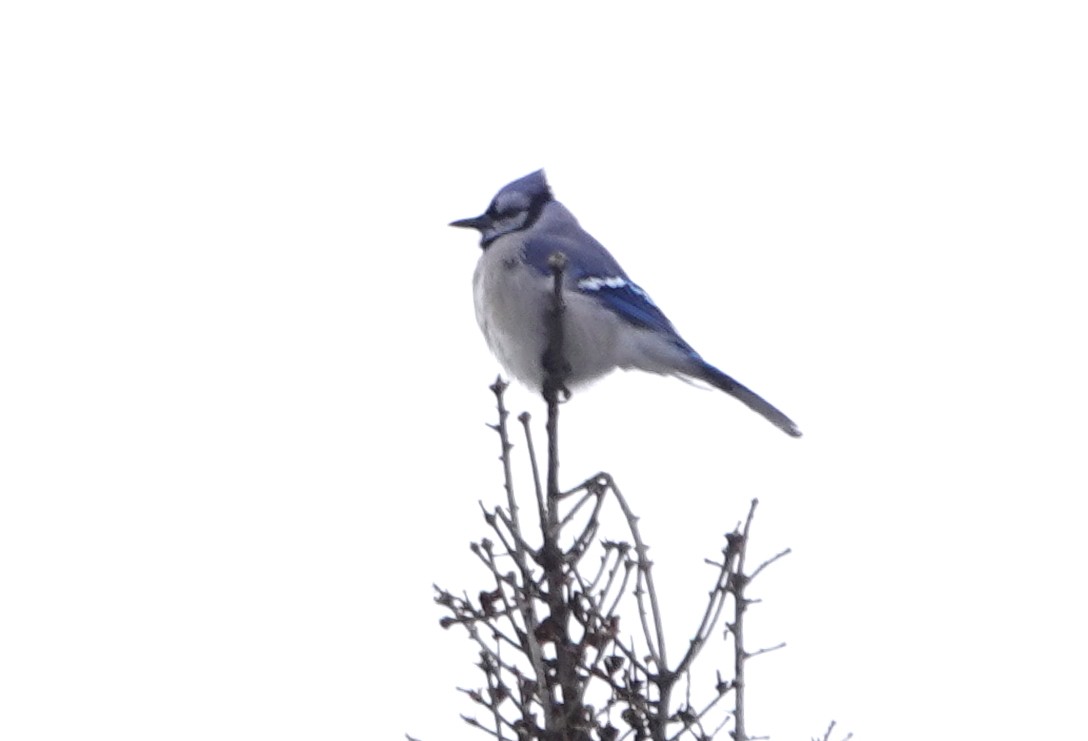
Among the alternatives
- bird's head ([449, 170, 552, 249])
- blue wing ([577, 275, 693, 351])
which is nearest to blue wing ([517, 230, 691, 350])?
blue wing ([577, 275, 693, 351])

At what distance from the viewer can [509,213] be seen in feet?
19.8

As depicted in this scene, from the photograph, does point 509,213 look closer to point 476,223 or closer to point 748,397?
point 476,223

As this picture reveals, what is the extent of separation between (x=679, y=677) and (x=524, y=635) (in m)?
0.30

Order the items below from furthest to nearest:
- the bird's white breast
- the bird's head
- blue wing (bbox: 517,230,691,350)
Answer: the bird's head
blue wing (bbox: 517,230,691,350)
the bird's white breast

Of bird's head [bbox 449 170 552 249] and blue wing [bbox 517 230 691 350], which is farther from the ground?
bird's head [bbox 449 170 552 249]

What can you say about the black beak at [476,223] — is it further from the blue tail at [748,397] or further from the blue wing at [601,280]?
the blue tail at [748,397]

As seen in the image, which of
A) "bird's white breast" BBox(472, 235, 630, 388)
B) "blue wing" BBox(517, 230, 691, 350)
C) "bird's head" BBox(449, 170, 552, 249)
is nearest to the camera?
"bird's white breast" BBox(472, 235, 630, 388)

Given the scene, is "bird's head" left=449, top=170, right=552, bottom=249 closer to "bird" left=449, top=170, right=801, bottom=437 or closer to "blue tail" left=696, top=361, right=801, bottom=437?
"bird" left=449, top=170, right=801, bottom=437

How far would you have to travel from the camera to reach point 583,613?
282cm

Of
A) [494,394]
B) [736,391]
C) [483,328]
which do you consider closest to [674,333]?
[736,391]

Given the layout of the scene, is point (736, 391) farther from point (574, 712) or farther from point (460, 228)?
point (574, 712)

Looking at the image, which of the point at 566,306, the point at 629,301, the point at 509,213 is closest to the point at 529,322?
the point at 566,306

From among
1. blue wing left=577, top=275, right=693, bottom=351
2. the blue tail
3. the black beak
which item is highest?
the black beak

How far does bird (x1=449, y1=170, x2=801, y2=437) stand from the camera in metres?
5.30
